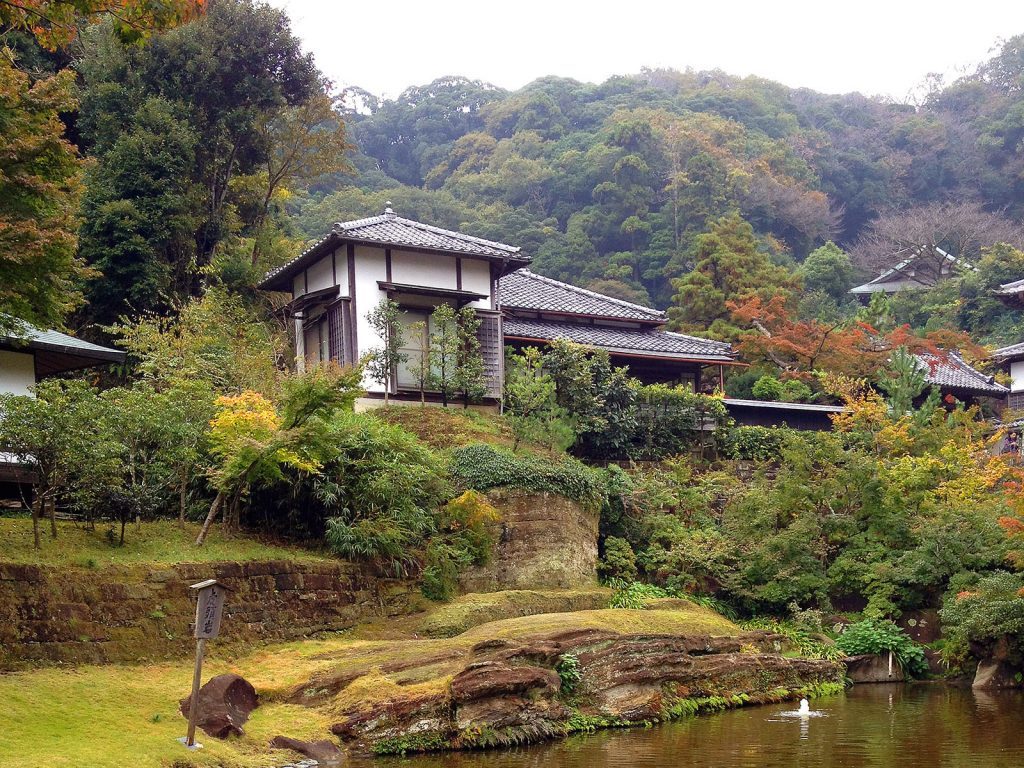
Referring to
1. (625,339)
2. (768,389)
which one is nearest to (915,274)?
(768,389)

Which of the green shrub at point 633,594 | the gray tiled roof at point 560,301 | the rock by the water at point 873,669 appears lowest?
the rock by the water at point 873,669

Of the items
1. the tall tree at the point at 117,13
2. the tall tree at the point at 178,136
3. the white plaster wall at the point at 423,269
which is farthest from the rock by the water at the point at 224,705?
the white plaster wall at the point at 423,269

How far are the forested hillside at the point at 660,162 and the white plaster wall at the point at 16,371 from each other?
36.3 meters

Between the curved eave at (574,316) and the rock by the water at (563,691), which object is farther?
the curved eave at (574,316)

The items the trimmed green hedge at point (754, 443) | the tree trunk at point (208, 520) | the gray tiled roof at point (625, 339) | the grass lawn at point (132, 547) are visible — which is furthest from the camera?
the gray tiled roof at point (625, 339)

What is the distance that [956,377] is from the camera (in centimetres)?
4231

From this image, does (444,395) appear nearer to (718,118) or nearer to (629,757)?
(629,757)

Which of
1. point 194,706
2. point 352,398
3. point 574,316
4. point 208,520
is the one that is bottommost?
point 194,706

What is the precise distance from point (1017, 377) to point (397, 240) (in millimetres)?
25880

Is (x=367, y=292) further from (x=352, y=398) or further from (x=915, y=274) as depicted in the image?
(x=915, y=274)

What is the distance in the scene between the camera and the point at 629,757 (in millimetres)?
15477

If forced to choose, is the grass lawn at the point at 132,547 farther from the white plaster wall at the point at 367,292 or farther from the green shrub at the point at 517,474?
the white plaster wall at the point at 367,292

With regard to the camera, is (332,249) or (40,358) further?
(332,249)

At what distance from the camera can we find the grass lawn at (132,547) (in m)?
17.0
